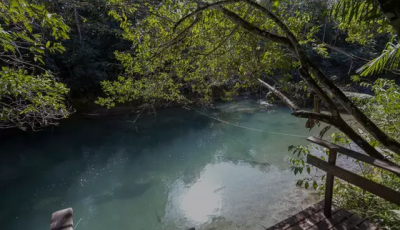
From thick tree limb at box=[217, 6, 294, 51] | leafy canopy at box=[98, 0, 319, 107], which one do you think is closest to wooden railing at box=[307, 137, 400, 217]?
thick tree limb at box=[217, 6, 294, 51]

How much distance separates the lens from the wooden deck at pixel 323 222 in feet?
7.11

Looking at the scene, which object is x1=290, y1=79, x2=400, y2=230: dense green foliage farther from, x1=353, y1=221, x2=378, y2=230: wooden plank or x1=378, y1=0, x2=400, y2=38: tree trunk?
x1=378, y1=0, x2=400, y2=38: tree trunk

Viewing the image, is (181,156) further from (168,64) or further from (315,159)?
(315,159)

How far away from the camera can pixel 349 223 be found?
2.20 meters

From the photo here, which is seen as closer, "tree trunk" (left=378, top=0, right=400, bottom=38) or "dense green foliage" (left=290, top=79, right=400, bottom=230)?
"tree trunk" (left=378, top=0, right=400, bottom=38)

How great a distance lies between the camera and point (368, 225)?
7.09 ft

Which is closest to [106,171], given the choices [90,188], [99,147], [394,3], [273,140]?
[90,188]

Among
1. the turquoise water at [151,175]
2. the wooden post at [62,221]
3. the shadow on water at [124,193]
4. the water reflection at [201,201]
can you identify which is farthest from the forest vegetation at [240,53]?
the shadow on water at [124,193]

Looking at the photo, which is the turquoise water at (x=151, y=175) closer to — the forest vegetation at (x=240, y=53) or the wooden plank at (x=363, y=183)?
the forest vegetation at (x=240, y=53)

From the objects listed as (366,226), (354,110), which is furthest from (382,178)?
(354,110)

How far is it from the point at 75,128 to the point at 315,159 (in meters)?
9.03

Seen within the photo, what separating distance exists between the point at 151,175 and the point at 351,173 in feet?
15.8

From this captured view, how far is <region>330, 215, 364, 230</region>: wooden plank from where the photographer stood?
2.15m

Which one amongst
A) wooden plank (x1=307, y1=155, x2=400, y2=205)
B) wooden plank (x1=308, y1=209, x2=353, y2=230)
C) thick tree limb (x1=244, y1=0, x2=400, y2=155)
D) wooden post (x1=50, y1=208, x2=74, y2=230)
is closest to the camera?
wooden post (x1=50, y1=208, x2=74, y2=230)
